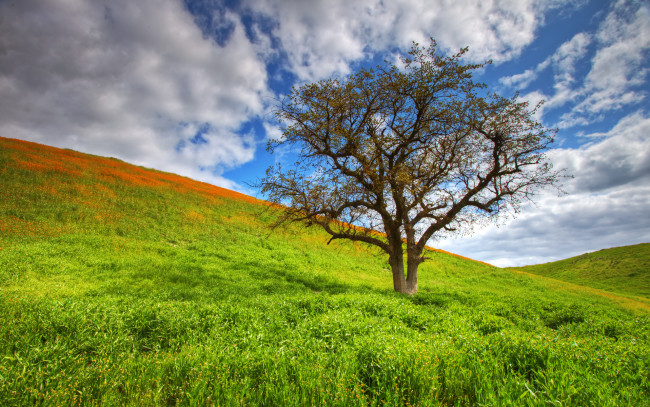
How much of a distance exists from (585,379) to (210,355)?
6.11 metres

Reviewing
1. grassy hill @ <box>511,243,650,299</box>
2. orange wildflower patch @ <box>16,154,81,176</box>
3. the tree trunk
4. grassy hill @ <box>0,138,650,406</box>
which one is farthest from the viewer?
grassy hill @ <box>511,243,650,299</box>

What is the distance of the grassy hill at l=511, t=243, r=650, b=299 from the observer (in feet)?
197

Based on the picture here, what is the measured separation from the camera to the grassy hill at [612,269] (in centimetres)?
6008

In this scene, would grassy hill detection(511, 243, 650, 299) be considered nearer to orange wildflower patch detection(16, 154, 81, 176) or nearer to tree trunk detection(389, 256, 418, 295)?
tree trunk detection(389, 256, 418, 295)

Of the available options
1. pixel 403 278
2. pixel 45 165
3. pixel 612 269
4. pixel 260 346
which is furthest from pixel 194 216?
pixel 612 269

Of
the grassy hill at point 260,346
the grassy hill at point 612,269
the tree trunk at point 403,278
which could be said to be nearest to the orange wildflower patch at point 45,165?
the grassy hill at point 260,346

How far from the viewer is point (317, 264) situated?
25922 millimetres

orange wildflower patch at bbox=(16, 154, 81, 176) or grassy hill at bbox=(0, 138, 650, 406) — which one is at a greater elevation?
orange wildflower patch at bbox=(16, 154, 81, 176)

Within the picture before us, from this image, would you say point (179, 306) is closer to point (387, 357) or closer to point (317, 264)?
point (387, 357)

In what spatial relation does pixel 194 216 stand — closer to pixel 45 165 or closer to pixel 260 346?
pixel 45 165

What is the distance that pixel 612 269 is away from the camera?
75.4 m

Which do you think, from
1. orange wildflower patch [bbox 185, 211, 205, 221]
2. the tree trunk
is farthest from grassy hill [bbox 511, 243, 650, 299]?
orange wildflower patch [bbox 185, 211, 205, 221]

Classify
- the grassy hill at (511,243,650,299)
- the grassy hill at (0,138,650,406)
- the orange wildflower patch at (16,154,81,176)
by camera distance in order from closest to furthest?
the grassy hill at (0,138,650,406)
the orange wildflower patch at (16,154,81,176)
the grassy hill at (511,243,650,299)

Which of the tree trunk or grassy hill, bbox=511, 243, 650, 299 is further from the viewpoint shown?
grassy hill, bbox=511, 243, 650, 299
